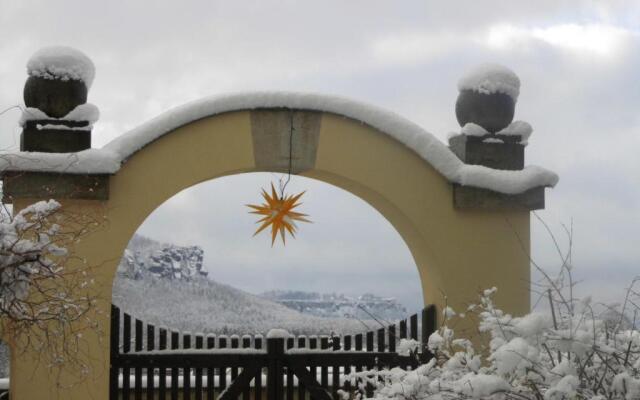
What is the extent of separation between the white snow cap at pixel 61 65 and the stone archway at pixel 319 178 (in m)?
0.64

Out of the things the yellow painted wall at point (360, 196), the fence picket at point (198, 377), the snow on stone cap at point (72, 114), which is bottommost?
the fence picket at point (198, 377)

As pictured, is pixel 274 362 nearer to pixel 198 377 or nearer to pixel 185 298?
pixel 198 377

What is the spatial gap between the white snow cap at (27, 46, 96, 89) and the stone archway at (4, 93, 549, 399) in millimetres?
639

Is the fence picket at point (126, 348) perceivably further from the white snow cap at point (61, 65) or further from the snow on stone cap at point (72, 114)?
the white snow cap at point (61, 65)

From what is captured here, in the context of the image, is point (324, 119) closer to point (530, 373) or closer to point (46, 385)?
point (46, 385)

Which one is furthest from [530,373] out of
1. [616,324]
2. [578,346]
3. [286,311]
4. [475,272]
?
[286,311]

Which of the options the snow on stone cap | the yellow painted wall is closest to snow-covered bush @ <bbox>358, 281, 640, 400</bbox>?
the yellow painted wall

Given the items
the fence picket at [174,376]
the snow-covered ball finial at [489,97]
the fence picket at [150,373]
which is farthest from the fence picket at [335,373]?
the snow-covered ball finial at [489,97]

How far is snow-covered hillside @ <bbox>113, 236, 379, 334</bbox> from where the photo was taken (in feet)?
45.3

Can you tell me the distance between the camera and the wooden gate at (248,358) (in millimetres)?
7562

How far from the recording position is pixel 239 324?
45.1 feet

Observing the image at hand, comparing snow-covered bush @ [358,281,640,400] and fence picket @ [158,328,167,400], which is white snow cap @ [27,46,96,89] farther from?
snow-covered bush @ [358,281,640,400]

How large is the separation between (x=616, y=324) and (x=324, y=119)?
4045 millimetres

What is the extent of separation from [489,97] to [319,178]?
1.67 meters
